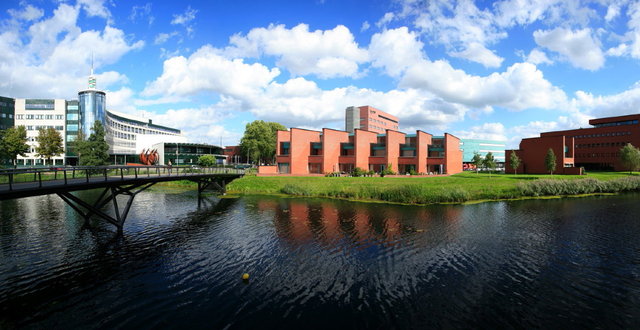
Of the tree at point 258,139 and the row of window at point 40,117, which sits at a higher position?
the row of window at point 40,117

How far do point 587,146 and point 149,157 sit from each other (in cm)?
14161

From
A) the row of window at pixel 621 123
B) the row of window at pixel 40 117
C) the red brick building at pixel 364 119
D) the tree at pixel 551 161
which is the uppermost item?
the red brick building at pixel 364 119

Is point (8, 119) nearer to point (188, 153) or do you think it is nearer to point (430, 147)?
point (188, 153)

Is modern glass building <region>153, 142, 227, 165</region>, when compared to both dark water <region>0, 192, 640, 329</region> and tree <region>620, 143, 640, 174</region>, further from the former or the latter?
tree <region>620, 143, 640, 174</region>

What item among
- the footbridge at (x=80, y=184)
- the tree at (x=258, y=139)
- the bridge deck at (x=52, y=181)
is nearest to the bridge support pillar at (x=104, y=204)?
the footbridge at (x=80, y=184)

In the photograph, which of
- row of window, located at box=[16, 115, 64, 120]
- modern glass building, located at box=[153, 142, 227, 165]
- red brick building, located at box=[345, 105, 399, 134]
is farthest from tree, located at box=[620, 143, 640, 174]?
row of window, located at box=[16, 115, 64, 120]

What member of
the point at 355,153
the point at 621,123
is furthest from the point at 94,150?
the point at 621,123

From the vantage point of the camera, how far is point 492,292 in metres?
13.3

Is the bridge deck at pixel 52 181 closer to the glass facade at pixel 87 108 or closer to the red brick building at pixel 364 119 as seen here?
the glass facade at pixel 87 108

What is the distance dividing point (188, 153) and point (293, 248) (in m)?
106

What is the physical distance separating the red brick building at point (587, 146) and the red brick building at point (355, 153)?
18.6 metres

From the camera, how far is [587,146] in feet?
288

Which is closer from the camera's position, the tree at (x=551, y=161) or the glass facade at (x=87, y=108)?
the tree at (x=551, y=161)

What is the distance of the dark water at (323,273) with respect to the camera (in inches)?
448
